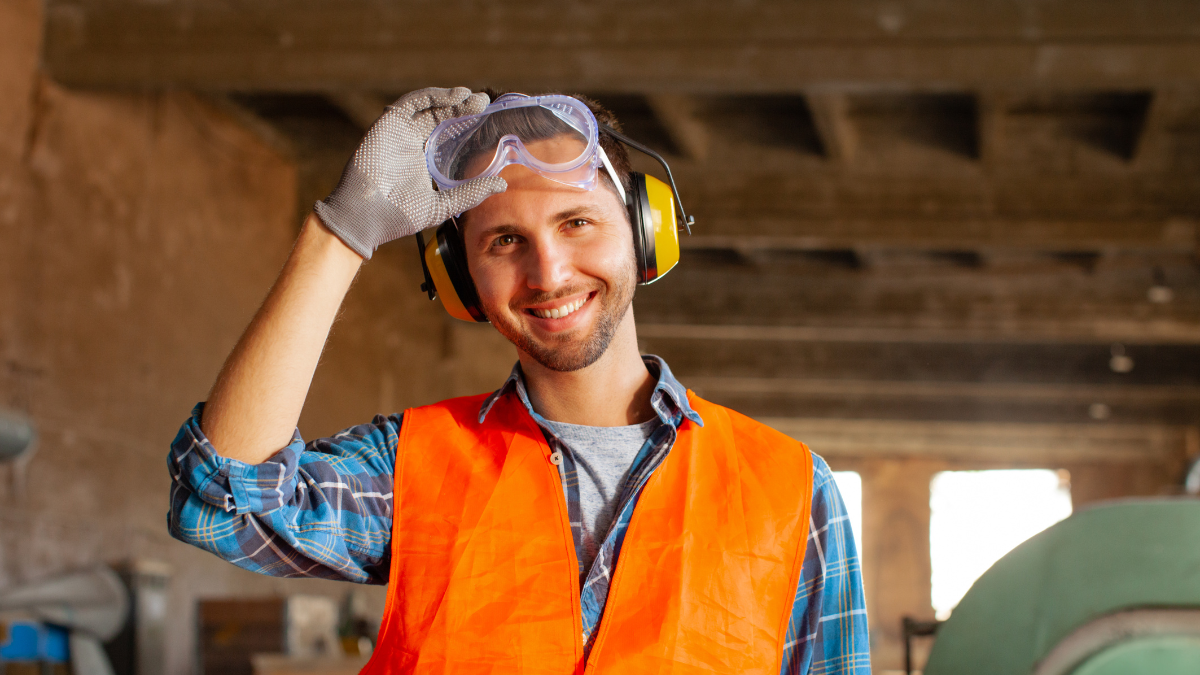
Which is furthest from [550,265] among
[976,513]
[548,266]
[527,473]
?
[976,513]

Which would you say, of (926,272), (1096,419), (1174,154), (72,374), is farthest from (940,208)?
(1096,419)

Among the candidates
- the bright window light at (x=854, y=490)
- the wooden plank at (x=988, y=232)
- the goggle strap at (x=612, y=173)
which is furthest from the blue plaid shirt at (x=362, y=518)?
the bright window light at (x=854, y=490)

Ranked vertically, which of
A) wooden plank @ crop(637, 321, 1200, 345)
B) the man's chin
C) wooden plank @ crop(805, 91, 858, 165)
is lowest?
the man's chin

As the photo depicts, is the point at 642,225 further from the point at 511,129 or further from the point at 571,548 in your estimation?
the point at 571,548

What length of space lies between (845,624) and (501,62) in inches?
195

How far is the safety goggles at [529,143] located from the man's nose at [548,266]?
0.37 ft

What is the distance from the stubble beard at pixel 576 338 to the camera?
175 centimetres

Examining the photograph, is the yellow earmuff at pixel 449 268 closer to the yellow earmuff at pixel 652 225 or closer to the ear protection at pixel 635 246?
the ear protection at pixel 635 246

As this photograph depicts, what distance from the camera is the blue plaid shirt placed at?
1.43 meters

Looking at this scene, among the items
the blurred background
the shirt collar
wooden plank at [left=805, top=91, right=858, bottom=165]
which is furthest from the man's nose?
wooden plank at [left=805, top=91, right=858, bottom=165]

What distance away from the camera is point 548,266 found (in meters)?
1.70

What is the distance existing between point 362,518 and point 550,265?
0.49 meters

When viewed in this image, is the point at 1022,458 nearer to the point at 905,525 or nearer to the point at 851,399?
the point at 905,525

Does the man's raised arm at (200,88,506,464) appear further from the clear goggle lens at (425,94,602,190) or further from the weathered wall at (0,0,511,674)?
the weathered wall at (0,0,511,674)
